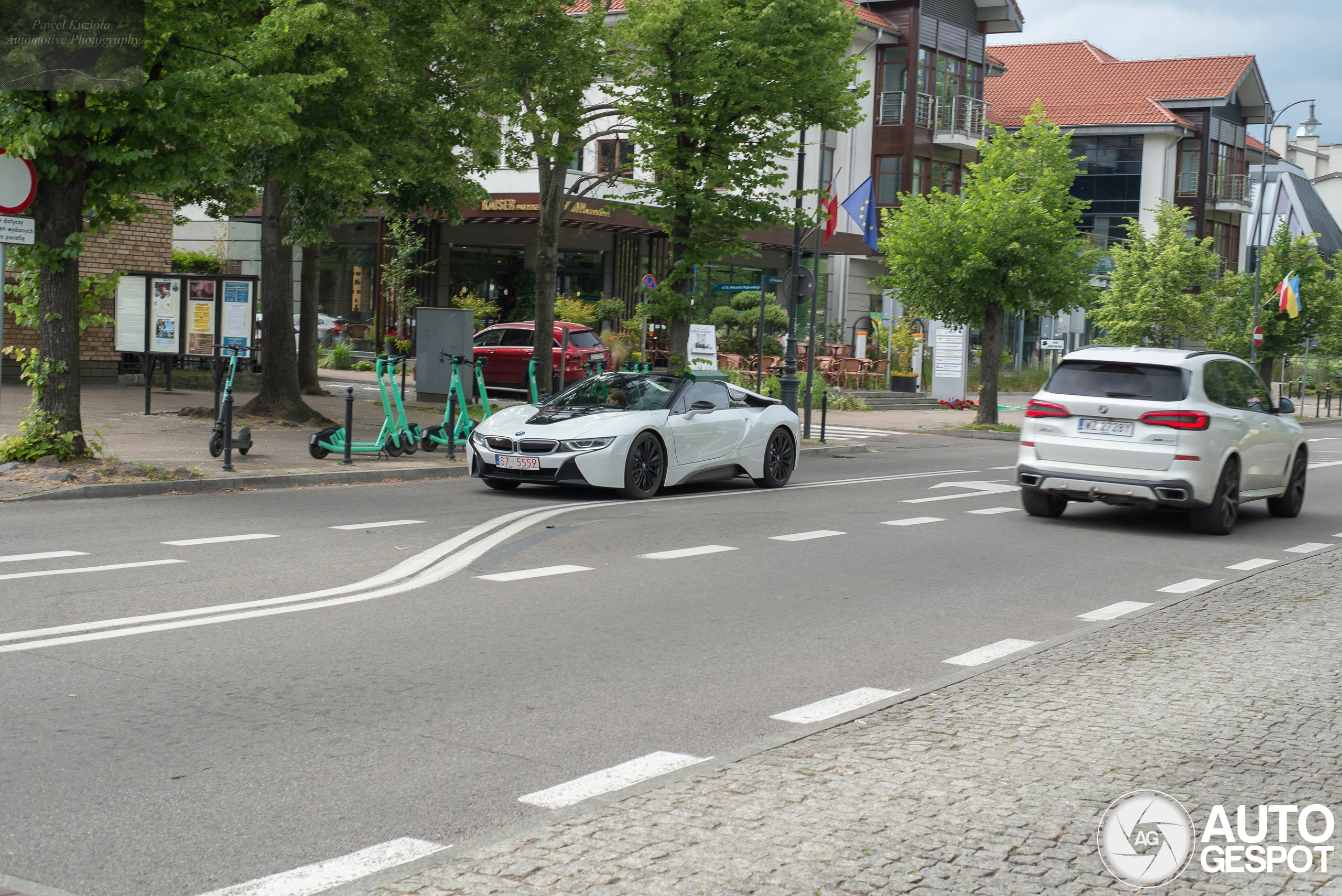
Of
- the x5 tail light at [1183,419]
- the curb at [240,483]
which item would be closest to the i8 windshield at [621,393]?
the curb at [240,483]

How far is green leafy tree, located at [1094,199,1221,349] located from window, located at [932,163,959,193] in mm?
7229

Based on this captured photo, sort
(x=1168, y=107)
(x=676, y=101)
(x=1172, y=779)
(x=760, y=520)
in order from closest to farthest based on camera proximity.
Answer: (x=1172, y=779) < (x=760, y=520) < (x=676, y=101) < (x=1168, y=107)

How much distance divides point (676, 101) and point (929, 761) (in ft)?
59.2

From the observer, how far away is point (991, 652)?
738cm

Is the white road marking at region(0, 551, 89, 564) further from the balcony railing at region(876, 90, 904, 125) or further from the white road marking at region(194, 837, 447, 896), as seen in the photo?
the balcony railing at region(876, 90, 904, 125)

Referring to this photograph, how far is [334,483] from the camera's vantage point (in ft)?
48.9

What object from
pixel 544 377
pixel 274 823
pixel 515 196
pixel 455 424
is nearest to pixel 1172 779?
pixel 274 823

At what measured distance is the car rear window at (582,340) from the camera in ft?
104

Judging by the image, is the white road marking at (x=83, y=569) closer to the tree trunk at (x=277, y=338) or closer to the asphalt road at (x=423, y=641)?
the asphalt road at (x=423, y=641)

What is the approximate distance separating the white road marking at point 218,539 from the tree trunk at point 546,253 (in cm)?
1414

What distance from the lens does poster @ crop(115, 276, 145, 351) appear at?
21234 millimetres

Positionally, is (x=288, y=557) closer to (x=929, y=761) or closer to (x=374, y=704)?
(x=374, y=704)

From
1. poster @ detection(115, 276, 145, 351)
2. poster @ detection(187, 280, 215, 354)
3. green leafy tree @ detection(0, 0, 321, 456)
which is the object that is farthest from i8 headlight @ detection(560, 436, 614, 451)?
poster @ detection(115, 276, 145, 351)

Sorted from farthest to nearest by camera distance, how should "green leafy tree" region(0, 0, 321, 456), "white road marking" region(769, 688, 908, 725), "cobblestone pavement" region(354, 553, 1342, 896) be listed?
"green leafy tree" region(0, 0, 321, 456) < "white road marking" region(769, 688, 908, 725) < "cobblestone pavement" region(354, 553, 1342, 896)
